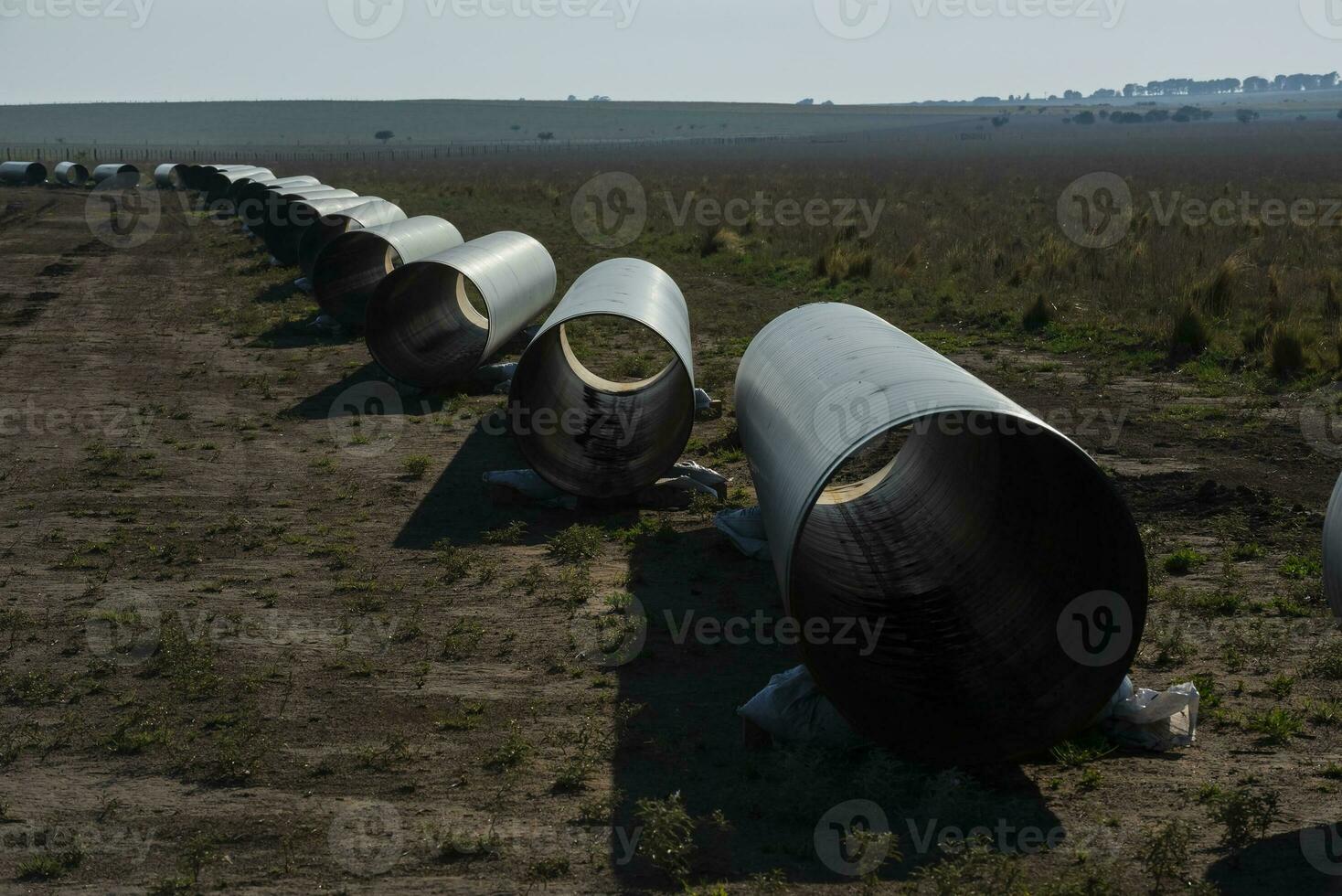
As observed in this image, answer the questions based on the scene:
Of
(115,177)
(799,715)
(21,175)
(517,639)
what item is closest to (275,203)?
(517,639)

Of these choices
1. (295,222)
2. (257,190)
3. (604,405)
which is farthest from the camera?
(257,190)

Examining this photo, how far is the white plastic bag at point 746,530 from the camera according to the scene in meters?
9.72

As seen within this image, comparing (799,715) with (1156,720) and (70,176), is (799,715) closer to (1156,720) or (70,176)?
(1156,720)

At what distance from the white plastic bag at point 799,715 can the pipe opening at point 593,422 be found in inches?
176

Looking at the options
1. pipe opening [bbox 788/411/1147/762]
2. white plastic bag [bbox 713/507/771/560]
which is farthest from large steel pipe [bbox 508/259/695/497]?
pipe opening [bbox 788/411/1147/762]

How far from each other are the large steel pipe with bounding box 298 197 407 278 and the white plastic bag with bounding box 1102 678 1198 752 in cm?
1995

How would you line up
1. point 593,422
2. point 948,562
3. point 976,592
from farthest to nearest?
1. point 593,422
2. point 948,562
3. point 976,592

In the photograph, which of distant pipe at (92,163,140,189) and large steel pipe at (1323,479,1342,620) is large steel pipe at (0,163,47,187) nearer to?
distant pipe at (92,163,140,189)

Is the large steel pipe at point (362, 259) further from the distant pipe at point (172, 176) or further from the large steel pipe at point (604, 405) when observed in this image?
the distant pipe at point (172, 176)

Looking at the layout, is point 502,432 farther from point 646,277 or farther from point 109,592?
point 109,592

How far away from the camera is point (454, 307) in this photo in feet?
59.3

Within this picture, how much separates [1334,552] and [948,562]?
A: 224 cm

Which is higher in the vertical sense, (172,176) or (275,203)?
(172,176)

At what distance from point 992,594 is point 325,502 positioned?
6.79m
